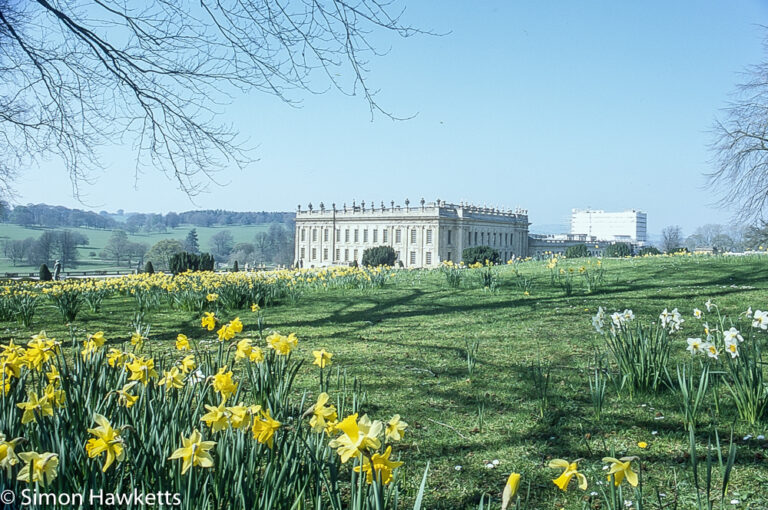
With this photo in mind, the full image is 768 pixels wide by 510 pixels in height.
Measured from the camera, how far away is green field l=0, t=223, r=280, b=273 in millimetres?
33225

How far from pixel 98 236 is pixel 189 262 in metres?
35.3

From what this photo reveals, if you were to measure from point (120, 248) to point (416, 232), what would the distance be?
3215 centimetres

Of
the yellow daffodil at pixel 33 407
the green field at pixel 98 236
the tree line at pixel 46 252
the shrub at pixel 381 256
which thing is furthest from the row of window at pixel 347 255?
the yellow daffodil at pixel 33 407

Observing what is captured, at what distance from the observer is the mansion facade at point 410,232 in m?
62.8

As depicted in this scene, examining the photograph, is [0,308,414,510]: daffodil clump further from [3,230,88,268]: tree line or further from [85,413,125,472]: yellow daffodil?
[3,230,88,268]: tree line

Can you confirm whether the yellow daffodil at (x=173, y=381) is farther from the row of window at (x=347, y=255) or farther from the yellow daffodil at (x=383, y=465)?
the row of window at (x=347, y=255)

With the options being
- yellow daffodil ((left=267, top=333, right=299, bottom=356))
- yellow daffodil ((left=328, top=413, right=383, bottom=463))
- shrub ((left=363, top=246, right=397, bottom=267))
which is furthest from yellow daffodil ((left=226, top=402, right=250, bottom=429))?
shrub ((left=363, top=246, right=397, bottom=267))

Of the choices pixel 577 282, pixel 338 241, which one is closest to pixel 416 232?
pixel 338 241

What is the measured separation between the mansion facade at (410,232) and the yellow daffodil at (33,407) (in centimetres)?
5880

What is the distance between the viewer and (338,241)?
72562 millimetres

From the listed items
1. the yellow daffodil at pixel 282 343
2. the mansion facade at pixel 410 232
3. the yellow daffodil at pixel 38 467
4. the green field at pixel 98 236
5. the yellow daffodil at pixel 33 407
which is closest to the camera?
the yellow daffodil at pixel 38 467

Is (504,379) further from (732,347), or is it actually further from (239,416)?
(239,416)

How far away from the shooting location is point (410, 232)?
64.6 metres

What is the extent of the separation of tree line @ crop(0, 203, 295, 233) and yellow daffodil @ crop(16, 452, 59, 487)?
11.6 ft
